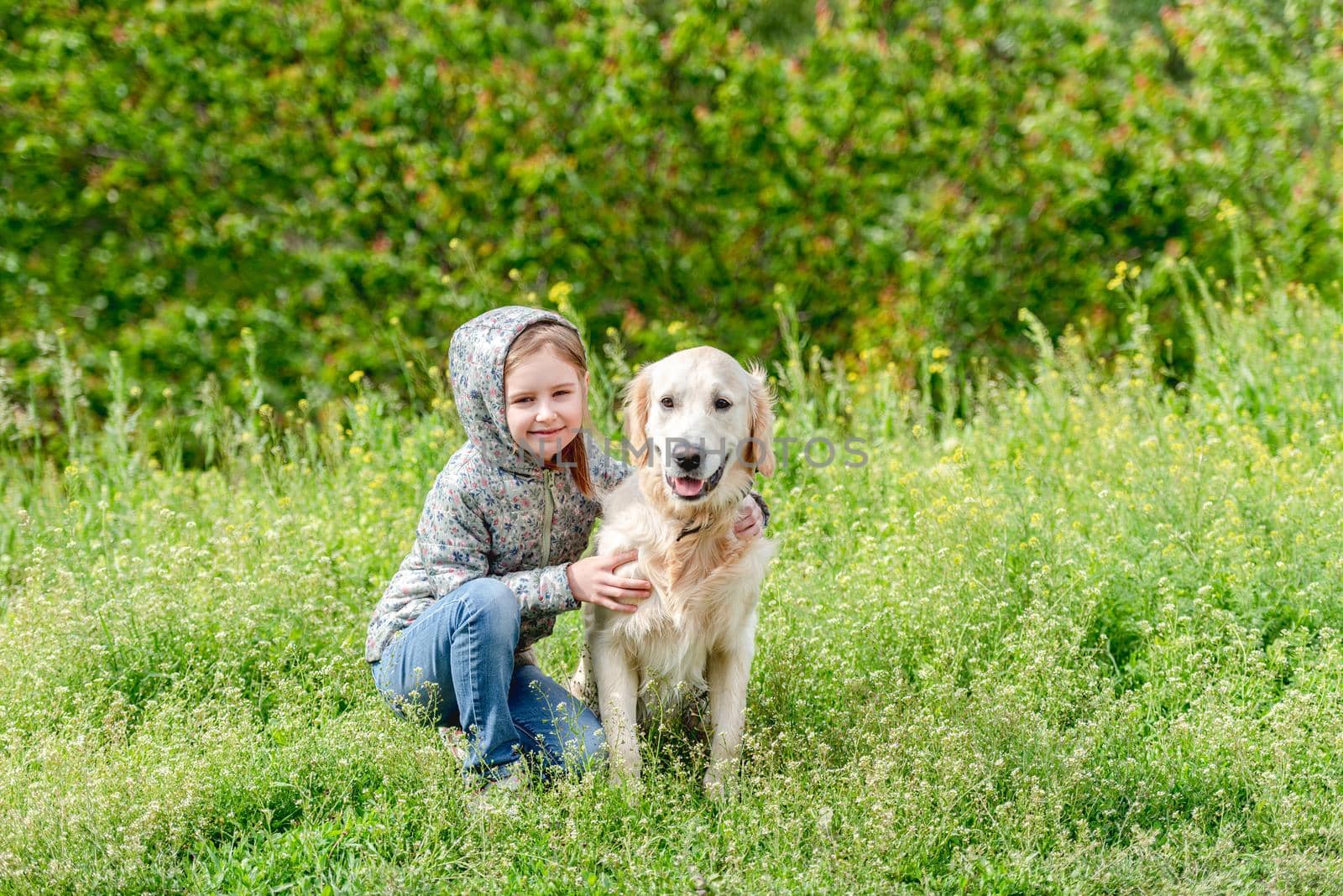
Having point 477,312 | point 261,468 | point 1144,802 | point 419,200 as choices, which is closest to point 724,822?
point 1144,802

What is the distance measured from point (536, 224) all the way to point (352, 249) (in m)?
1.02

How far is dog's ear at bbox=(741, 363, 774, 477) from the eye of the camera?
3.05 metres

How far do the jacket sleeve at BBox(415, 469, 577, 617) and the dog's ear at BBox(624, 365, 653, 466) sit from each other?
0.36 m

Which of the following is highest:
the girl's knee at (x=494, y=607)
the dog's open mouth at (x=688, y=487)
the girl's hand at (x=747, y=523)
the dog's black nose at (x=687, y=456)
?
the dog's black nose at (x=687, y=456)

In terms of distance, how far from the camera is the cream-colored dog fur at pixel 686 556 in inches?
114

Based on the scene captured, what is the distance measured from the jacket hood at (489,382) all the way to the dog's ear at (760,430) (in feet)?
1.74

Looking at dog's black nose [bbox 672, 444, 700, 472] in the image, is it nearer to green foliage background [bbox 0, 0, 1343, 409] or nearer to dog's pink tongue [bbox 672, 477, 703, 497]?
dog's pink tongue [bbox 672, 477, 703, 497]

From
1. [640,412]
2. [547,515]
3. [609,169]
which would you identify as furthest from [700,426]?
[609,169]

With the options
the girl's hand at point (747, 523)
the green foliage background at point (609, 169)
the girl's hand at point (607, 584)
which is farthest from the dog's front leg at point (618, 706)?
the green foliage background at point (609, 169)

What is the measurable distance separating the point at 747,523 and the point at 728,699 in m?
0.45

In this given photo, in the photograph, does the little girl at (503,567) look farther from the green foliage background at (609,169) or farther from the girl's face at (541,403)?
the green foliage background at (609,169)

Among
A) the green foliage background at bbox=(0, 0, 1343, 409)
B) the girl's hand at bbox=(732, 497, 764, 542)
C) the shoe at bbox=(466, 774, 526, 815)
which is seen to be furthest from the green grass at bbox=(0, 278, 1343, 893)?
the green foliage background at bbox=(0, 0, 1343, 409)

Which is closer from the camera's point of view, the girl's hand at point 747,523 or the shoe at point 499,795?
the shoe at point 499,795

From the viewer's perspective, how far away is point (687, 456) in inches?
110
